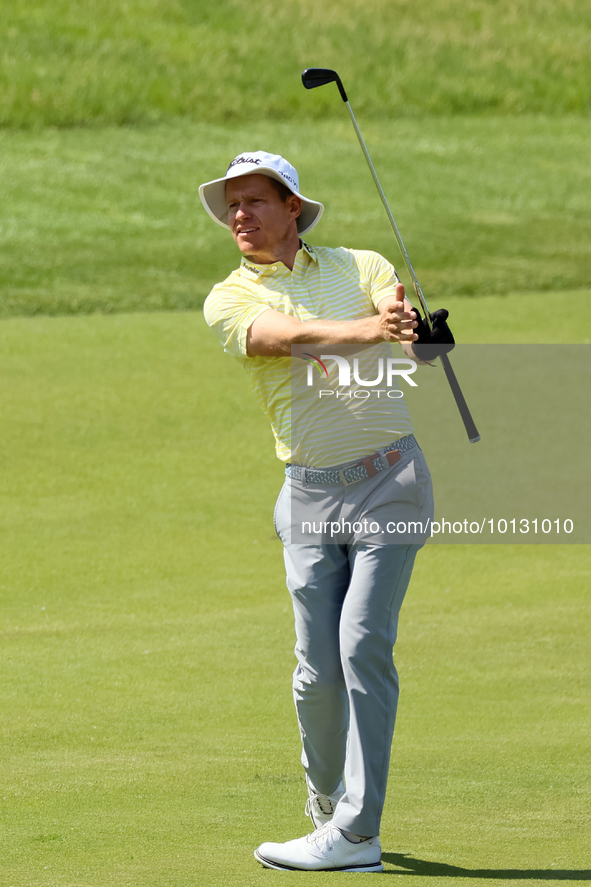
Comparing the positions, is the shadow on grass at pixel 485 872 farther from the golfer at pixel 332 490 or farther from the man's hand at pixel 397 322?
the man's hand at pixel 397 322

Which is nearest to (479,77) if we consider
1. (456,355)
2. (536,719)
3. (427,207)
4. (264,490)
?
(427,207)

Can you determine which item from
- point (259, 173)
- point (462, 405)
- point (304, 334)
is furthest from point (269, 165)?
point (462, 405)

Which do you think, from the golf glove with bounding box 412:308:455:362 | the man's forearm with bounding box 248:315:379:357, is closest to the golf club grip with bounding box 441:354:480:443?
the golf glove with bounding box 412:308:455:362

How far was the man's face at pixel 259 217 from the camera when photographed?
11.3 ft

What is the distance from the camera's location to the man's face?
3.44 meters

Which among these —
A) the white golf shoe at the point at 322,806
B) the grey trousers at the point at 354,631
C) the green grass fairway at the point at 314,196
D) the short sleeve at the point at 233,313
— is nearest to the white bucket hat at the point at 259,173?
the short sleeve at the point at 233,313

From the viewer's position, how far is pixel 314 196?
48.9 feet

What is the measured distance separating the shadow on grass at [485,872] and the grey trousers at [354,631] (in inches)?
5.0

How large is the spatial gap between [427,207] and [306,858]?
41.3ft

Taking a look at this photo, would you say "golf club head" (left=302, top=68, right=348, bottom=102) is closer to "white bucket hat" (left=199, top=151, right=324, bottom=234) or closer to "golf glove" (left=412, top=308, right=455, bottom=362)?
"white bucket hat" (left=199, top=151, right=324, bottom=234)

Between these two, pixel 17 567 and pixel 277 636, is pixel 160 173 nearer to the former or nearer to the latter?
pixel 17 567

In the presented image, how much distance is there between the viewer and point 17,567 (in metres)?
6.53

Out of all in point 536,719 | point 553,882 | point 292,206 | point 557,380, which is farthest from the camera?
point 557,380

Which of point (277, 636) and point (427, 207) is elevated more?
point (427, 207)
